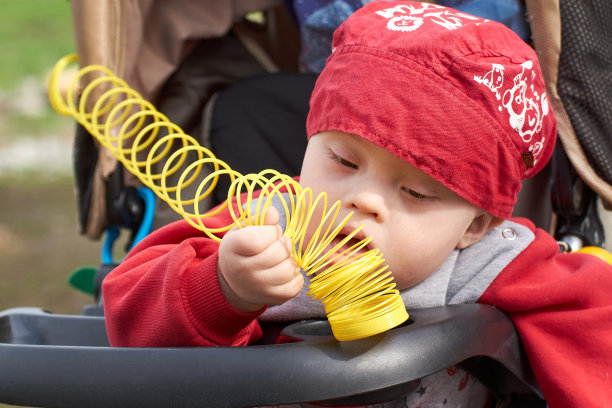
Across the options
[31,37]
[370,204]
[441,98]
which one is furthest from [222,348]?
[31,37]

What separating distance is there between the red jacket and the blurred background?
1.76 metres

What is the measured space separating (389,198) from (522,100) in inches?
7.8

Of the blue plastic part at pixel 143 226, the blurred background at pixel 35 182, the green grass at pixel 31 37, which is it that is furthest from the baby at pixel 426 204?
the green grass at pixel 31 37

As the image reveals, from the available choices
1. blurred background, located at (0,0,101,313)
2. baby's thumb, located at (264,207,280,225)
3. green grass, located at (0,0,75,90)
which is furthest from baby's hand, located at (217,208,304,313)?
green grass, located at (0,0,75,90)

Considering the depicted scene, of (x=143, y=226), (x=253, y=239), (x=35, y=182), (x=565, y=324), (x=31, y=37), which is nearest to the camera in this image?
(x=253, y=239)

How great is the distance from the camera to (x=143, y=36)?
1386mm

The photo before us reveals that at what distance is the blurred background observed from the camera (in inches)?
109

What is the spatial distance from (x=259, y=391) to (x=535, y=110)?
0.46 meters

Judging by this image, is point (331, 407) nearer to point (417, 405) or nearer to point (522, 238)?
point (417, 405)

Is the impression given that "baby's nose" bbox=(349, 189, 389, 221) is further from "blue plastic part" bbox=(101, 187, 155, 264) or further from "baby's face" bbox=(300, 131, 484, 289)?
"blue plastic part" bbox=(101, 187, 155, 264)

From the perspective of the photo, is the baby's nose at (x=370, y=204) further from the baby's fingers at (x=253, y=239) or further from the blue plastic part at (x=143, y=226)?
the blue plastic part at (x=143, y=226)

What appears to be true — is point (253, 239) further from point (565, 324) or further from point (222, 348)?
point (565, 324)

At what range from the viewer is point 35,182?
3.86 metres

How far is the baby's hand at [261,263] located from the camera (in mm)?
681
